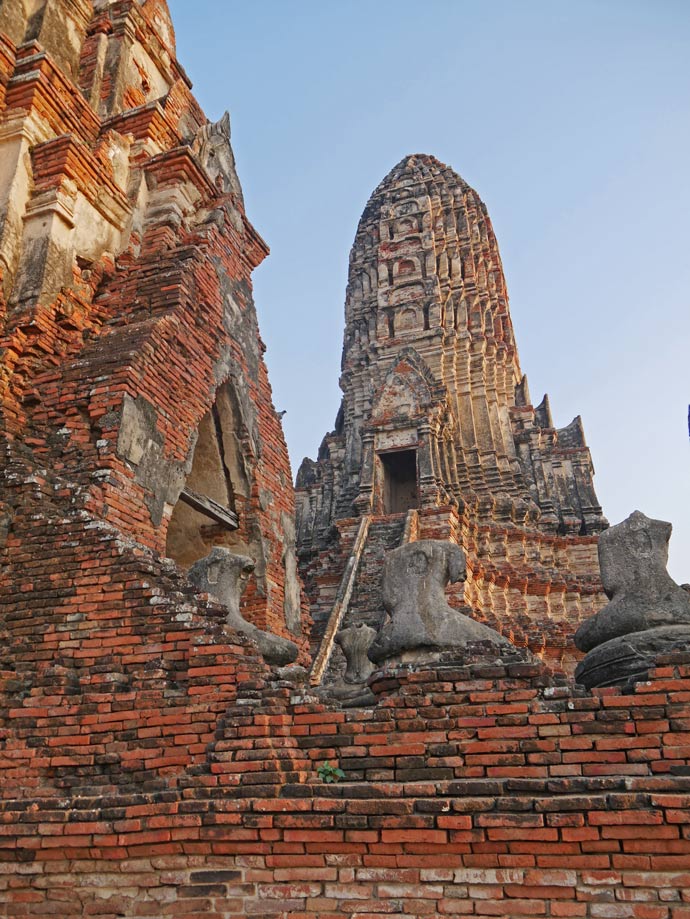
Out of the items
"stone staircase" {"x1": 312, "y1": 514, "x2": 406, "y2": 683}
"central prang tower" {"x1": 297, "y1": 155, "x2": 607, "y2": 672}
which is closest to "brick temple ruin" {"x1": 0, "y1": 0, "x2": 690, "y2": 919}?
"stone staircase" {"x1": 312, "y1": 514, "x2": 406, "y2": 683}

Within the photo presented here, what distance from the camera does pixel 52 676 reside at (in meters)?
5.58

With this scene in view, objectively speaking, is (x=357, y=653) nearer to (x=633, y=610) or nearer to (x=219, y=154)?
(x=633, y=610)

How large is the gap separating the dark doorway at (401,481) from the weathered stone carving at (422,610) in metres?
19.6

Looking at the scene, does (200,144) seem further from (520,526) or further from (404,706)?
(520,526)

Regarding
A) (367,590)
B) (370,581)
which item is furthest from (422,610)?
(370,581)

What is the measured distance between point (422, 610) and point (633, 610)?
5.15 feet

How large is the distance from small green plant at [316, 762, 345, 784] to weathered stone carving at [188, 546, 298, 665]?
1.99m

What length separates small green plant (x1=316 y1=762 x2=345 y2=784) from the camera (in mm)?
4680

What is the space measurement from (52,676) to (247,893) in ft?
7.08

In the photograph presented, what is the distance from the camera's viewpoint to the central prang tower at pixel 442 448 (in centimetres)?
2034

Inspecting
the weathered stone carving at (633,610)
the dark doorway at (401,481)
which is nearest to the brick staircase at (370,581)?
the dark doorway at (401,481)

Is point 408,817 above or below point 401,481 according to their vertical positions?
below

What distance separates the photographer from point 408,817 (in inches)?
163

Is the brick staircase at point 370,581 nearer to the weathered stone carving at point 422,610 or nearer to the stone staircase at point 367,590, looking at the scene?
the stone staircase at point 367,590
